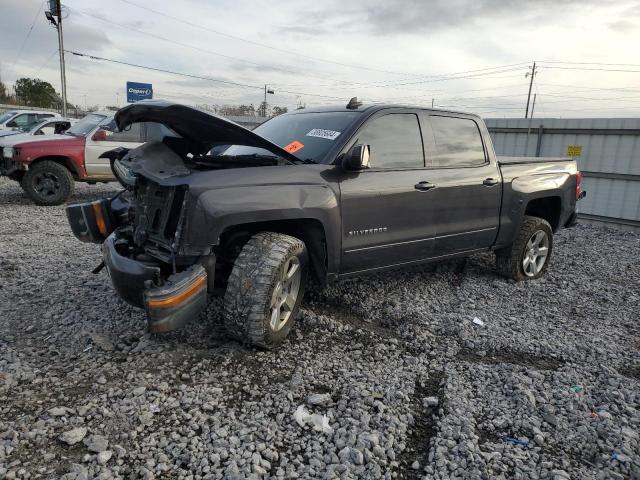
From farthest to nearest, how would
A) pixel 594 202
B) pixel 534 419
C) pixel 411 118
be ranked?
pixel 594 202, pixel 411 118, pixel 534 419

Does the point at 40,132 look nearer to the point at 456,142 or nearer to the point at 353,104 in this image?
the point at 353,104

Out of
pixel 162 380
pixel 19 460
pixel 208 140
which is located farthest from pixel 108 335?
pixel 208 140

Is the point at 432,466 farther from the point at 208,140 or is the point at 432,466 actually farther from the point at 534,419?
the point at 208,140

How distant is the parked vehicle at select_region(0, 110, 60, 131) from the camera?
55.7 ft

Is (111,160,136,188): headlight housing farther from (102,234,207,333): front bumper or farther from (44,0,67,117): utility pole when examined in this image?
(44,0,67,117): utility pole

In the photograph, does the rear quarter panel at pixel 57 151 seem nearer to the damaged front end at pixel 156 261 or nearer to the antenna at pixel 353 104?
the damaged front end at pixel 156 261

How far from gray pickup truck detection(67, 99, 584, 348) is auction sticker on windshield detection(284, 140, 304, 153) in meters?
0.01

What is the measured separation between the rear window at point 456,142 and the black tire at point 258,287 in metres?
1.88

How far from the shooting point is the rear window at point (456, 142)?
4488mm

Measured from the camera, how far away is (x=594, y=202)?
991cm

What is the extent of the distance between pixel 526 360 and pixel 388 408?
1.37 metres

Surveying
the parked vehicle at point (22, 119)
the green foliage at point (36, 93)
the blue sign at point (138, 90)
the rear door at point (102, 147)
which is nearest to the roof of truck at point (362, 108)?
the rear door at point (102, 147)

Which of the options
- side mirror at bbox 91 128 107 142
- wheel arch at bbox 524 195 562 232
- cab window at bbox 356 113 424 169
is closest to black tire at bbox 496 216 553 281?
wheel arch at bbox 524 195 562 232

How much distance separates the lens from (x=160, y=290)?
9.30 feet
